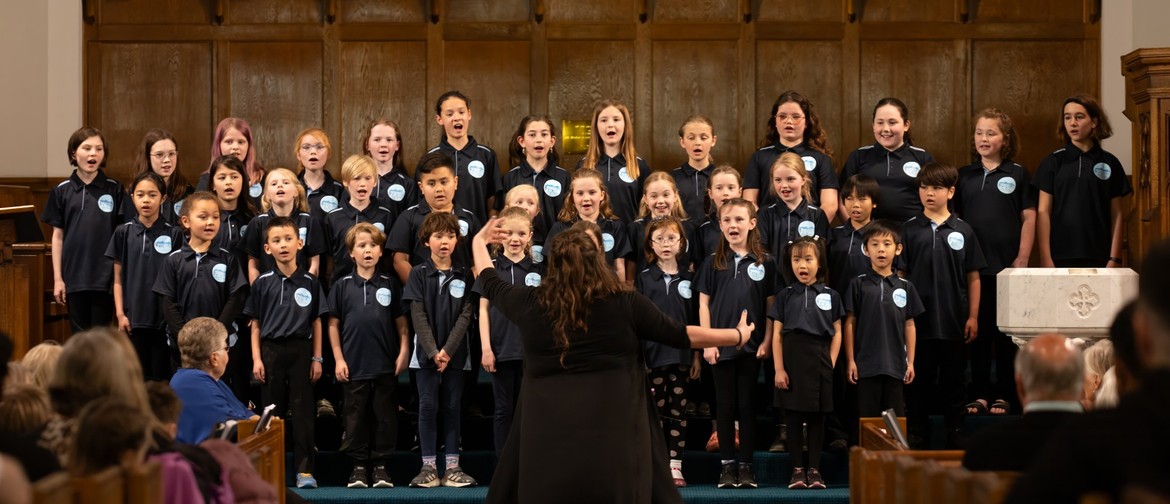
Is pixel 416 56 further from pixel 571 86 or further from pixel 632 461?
pixel 632 461

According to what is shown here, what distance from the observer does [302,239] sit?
22.4ft

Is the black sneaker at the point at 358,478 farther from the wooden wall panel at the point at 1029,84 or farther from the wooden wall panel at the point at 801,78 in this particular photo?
the wooden wall panel at the point at 1029,84

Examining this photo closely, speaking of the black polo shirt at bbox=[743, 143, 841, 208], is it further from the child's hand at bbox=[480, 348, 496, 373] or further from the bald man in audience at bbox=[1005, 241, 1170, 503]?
the bald man in audience at bbox=[1005, 241, 1170, 503]

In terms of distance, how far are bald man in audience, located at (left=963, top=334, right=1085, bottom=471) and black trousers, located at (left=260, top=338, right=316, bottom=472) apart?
3.89m

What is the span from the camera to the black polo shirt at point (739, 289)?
21.1 ft

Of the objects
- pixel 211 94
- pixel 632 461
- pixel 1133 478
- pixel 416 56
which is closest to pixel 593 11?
pixel 416 56

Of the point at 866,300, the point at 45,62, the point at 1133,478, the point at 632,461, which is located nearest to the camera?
the point at 1133,478

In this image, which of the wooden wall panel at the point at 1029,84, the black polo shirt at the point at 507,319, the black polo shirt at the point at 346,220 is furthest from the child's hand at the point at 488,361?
the wooden wall panel at the point at 1029,84

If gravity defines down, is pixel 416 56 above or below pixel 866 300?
above

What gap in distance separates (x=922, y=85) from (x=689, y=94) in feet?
5.20

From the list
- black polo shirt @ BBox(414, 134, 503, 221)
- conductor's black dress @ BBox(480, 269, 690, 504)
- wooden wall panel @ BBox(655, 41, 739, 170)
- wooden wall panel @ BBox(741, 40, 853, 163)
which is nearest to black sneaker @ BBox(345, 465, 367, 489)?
black polo shirt @ BBox(414, 134, 503, 221)

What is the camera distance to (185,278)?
666 centimetres

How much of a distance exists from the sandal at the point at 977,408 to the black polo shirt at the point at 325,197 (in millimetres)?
3329

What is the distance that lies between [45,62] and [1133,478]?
28.1ft
